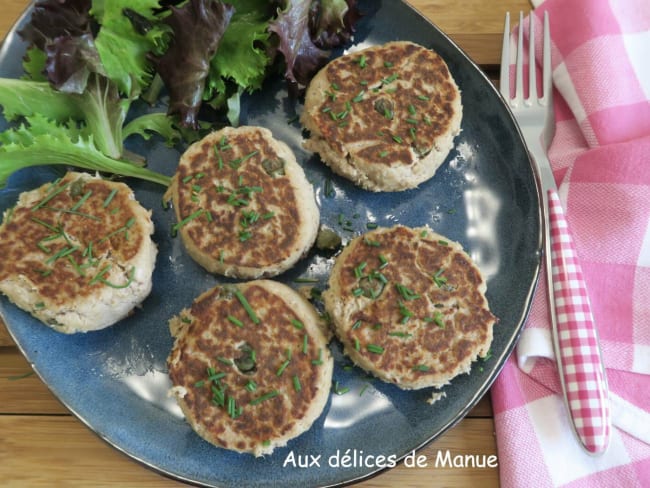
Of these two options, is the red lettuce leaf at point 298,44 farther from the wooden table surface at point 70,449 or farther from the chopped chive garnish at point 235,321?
the wooden table surface at point 70,449

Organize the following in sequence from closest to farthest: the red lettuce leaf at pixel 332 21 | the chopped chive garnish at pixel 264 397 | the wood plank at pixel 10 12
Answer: the chopped chive garnish at pixel 264 397
the red lettuce leaf at pixel 332 21
the wood plank at pixel 10 12

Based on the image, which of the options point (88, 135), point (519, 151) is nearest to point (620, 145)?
point (519, 151)

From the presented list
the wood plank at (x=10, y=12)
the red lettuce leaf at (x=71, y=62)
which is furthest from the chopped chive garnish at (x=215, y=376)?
the wood plank at (x=10, y=12)

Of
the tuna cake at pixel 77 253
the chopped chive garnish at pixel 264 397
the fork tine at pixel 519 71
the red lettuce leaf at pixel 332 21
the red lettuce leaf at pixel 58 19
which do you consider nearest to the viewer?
the chopped chive garnish at pixel 264 397

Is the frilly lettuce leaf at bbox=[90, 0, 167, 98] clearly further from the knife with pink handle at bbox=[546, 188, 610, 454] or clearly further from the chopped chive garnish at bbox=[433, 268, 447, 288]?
the knife with pink handle at bbox=[546, 188, 610, 454]

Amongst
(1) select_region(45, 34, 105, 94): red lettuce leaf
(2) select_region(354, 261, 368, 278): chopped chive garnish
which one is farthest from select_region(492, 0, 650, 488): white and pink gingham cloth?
(1) select_region(45, 34, 105, 94): red lettuce leaf

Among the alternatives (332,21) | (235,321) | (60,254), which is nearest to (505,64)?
(332,21)

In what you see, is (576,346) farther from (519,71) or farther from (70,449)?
(70,449)

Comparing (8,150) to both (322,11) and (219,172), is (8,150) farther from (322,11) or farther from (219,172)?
(322,11)
